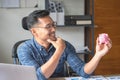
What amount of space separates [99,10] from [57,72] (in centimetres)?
171

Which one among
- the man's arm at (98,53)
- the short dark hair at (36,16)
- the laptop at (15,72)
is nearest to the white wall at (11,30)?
the short dark hair at (36,16)

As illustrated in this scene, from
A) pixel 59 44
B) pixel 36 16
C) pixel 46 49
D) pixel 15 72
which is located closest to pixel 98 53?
pixel 59 44

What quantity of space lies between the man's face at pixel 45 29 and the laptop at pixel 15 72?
0.90m

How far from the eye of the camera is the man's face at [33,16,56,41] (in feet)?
6.54

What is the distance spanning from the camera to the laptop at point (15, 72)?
99cm

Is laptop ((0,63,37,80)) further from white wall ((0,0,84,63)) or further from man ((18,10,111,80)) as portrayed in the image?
white wall ((0,0,84,63))

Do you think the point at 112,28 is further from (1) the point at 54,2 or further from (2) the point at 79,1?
(1) the point at 54,2

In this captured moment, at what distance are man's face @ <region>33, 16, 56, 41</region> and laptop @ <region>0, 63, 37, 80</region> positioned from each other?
0.90 meters

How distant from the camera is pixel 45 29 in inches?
79.0

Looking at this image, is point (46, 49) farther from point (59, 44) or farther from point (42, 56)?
point (59, 44)

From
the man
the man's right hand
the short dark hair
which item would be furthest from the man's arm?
the short dark hair

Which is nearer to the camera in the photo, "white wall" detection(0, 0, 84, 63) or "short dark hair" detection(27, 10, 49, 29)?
"short dark hair" detection(27, 10, 49, 29)

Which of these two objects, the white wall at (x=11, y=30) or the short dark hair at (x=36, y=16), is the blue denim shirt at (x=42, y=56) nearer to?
the short dark hair at (x=36, y=16)

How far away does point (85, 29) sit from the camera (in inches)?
151
